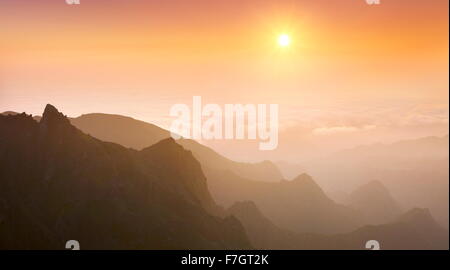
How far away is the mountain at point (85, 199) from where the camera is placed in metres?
33.1

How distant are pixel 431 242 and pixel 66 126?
373ft

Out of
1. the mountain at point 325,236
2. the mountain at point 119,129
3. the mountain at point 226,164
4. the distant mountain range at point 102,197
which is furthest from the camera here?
the mountain at point 226,164

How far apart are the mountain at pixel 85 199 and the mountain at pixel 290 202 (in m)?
30.9

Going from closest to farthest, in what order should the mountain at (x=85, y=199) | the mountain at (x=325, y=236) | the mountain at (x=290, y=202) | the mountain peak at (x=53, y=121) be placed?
the mountain at (x=85, y=199) → the mountain peak at (x=53, y=121) → the mountain at (x=325, y=236) → the mountain at (x=290, y=202)

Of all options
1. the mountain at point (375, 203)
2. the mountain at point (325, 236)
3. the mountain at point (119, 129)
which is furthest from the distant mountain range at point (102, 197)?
the mountain at point (375, 203)

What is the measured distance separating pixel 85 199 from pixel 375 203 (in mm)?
141376

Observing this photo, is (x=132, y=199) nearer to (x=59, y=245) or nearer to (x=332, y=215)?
(x=59, y=245)

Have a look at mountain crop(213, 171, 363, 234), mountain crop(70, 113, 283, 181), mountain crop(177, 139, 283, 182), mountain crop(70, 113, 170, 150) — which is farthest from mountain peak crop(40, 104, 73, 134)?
mountain crop(177, 139, 283, 182)

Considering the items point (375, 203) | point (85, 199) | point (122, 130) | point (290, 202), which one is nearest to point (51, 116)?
point (85, 199)

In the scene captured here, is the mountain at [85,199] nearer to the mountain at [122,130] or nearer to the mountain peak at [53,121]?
the mountain peak at [53,121]

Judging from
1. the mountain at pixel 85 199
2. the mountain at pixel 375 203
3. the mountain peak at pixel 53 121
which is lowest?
the mountain at pixel 85 199

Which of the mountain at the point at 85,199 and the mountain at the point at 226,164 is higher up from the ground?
the mountain at the point at 226,164

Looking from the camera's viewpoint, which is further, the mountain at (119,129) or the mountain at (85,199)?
the mountain at (119,129)
